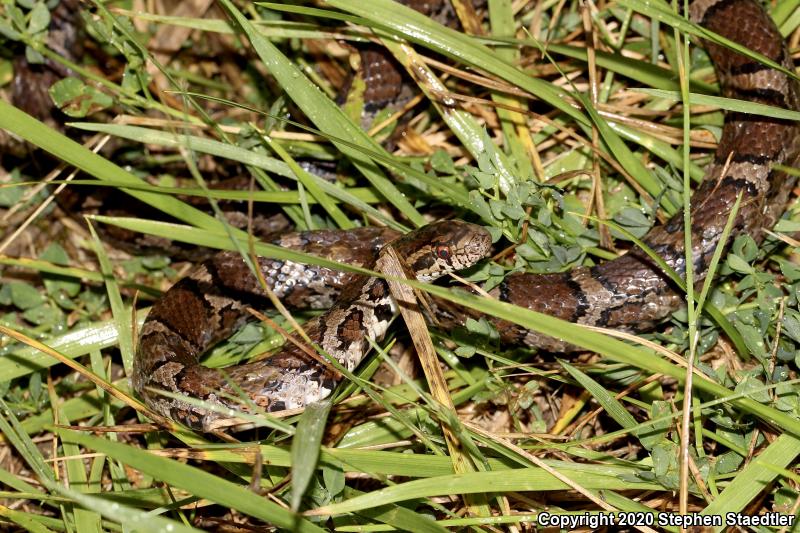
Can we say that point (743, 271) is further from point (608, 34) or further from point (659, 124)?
point (608, 34)

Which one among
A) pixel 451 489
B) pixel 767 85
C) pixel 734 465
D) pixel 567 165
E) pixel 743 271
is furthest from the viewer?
pixel 567 165

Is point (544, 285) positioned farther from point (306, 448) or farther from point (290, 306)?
point (306, 448)

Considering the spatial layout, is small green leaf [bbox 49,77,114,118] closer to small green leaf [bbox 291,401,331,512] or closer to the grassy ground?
the grassy ground

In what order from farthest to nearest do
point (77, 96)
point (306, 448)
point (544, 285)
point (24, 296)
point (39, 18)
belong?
point (39, 18), point (24, 296), point (77, 96), point (544, 285), point (306, 448)

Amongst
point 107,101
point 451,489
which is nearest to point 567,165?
point 451,489

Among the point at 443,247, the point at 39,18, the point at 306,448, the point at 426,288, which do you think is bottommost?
the point at 306,448

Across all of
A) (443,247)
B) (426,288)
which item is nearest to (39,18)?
(443,247)
